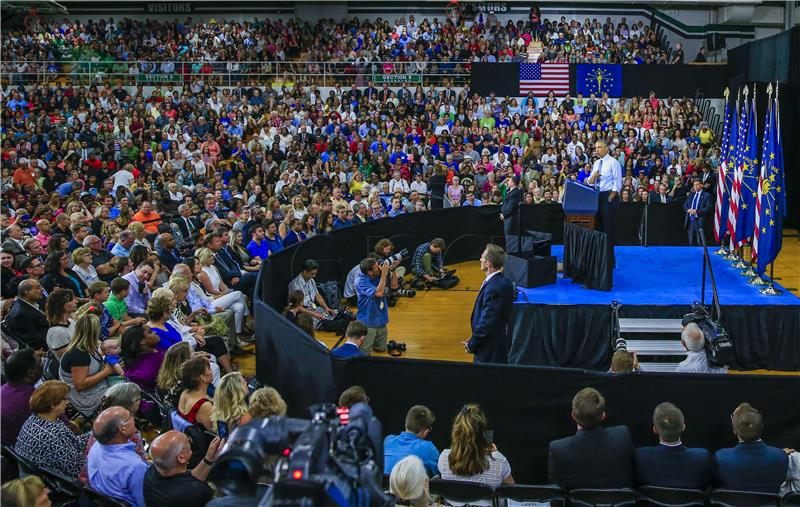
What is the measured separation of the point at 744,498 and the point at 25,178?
633 inches

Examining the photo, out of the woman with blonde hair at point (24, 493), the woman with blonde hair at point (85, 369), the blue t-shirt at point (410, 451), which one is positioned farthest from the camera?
the woman with blonde hair at point (85, 369)

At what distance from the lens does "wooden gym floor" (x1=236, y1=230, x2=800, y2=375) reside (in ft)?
33.5

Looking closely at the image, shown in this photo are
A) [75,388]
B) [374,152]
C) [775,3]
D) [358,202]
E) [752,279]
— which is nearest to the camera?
[75,388]

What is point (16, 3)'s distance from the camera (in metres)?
27.9

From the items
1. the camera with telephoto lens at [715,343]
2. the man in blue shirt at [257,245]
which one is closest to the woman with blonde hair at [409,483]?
the camera with telephoto lens at [715,343]

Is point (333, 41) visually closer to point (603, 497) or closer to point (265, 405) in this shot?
point (265, 405)

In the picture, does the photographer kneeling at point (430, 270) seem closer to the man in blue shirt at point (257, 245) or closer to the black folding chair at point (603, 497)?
the man in blue shirt at point (257, 245)

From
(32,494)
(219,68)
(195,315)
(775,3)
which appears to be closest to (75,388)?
(195,315)

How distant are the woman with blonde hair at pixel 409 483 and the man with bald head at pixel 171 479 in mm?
1145

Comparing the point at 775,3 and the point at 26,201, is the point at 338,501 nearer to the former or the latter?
the point at 26,201

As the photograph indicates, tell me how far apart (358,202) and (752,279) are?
7016mm

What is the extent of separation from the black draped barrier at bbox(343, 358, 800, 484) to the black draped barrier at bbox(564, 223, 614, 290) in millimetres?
5237

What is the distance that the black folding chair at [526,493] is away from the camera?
5.11m

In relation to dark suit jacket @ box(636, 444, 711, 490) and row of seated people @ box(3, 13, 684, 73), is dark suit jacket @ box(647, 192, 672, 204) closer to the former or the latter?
row of seated people @ box(3, 13, 684, 73)
